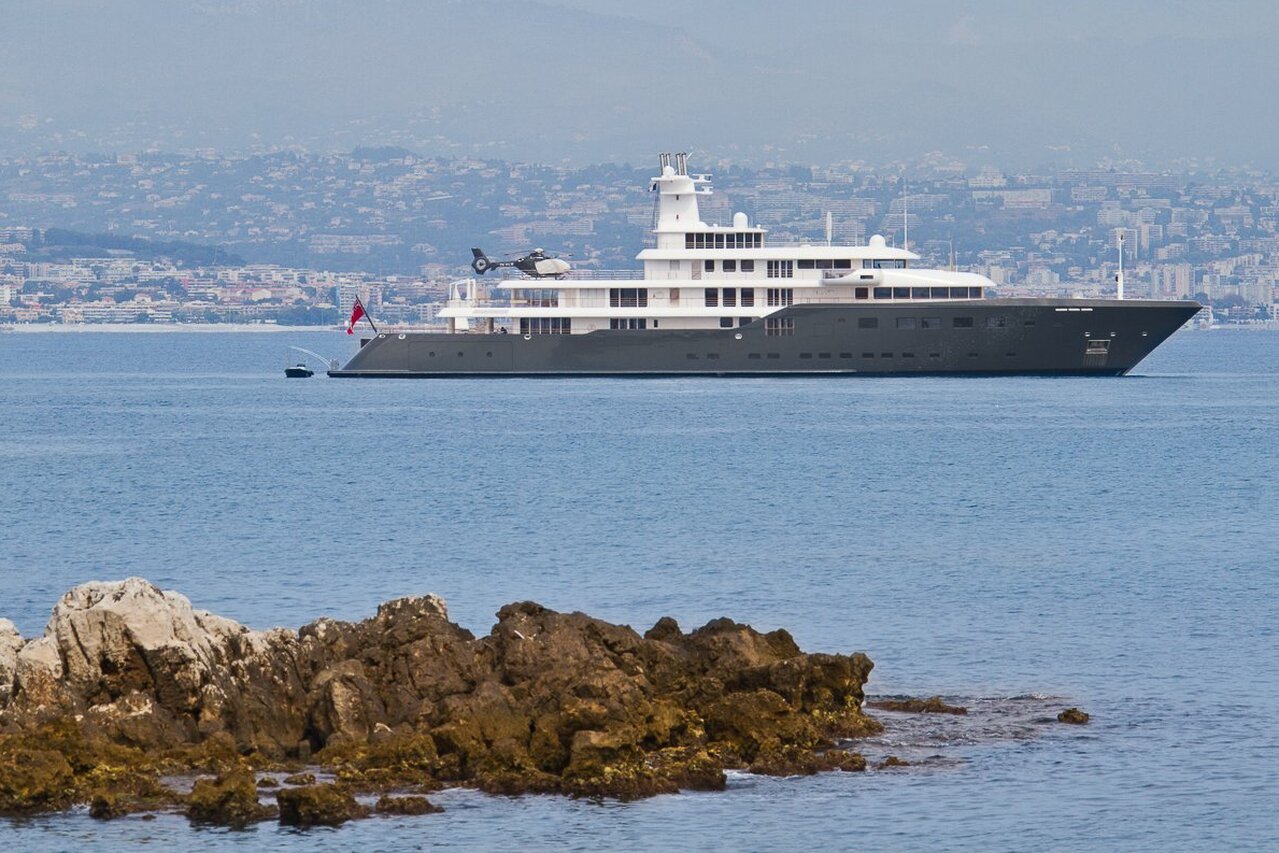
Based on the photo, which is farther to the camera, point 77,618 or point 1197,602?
point 1197,602

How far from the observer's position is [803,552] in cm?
3080

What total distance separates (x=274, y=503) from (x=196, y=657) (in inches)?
781

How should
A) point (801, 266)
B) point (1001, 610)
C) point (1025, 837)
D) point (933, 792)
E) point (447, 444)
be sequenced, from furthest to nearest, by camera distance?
point (801, 266) → point (447, 444) → point (1001, 610) → point (933, 792) → point (1025, 837)

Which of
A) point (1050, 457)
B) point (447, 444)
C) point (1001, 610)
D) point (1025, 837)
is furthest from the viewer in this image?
point (447, 444)

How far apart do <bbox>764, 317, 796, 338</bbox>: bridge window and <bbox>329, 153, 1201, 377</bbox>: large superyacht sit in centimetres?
7

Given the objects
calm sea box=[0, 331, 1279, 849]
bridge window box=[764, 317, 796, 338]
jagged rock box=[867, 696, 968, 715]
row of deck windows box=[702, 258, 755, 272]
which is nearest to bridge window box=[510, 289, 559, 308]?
row of deck windows box=[702, 258, 755, 272]

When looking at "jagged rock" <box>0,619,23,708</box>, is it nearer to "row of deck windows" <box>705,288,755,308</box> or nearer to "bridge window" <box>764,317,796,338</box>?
"bridge window" <box>764,317,796,338</box>

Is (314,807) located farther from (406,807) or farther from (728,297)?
(728,297)

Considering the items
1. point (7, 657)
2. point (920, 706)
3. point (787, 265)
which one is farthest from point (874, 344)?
point (7, 657)

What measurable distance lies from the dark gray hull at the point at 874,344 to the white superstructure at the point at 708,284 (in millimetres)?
576

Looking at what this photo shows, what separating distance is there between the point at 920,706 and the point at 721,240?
50042mm

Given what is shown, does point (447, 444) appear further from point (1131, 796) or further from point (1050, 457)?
point (1131, 796)

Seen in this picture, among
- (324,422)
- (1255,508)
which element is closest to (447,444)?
(324,422)

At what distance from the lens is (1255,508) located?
36938 millimetres
